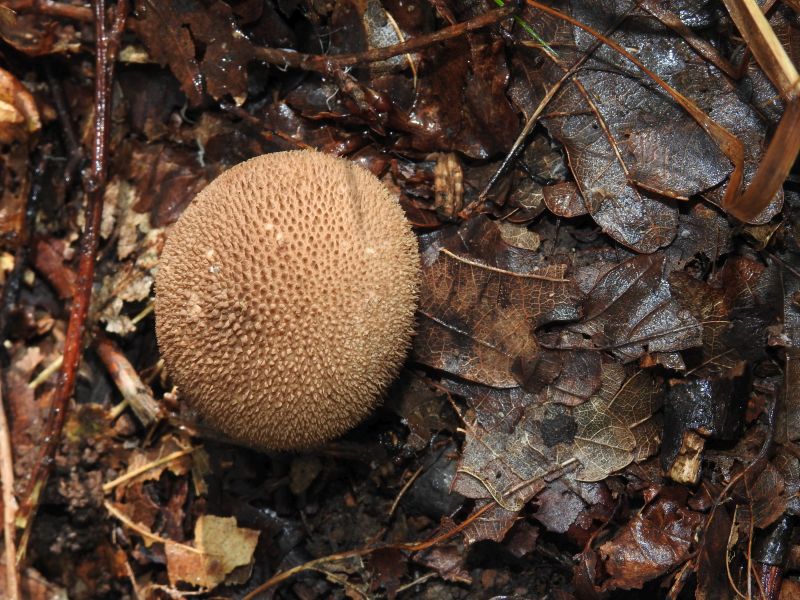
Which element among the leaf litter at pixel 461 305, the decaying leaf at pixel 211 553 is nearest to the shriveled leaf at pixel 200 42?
the leaf litter at pixel 461 305

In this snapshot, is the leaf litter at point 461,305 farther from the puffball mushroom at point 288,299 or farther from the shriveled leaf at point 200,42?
the puffball mushroom at point 288,299

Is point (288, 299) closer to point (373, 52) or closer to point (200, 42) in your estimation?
point (373, 52)

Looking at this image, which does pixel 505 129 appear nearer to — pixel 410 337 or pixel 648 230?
pixel 648 230

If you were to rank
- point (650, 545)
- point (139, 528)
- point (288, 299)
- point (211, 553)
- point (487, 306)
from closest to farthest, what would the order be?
point (288, 299) < point (650, 545) < point (487, 306) < point (211, 553) < point (139, 528)

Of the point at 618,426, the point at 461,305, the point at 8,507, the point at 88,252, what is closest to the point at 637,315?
the point at 618,426

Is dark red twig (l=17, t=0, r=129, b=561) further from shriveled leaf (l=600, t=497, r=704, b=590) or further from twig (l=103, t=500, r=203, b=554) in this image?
shriveled leaf (l=600, t=497, r=704, b=590)

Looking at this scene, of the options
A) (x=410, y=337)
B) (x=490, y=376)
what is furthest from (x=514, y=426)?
(x=410, y=337)
